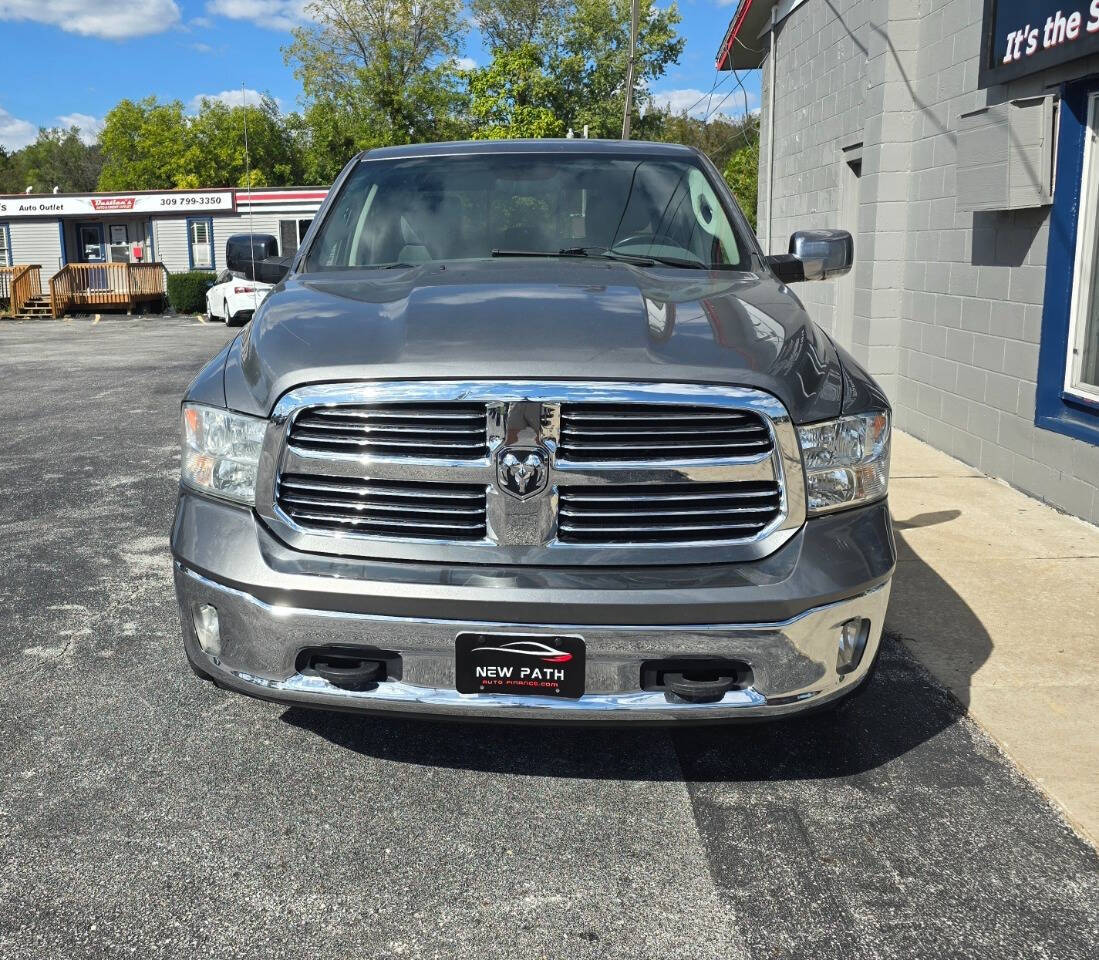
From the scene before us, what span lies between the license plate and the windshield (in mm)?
1809

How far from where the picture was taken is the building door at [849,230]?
1095 centimetres

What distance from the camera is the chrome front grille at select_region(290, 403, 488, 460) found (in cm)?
272

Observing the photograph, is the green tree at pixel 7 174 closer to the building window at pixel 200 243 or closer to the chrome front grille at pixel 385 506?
the building window at pixel 200 243

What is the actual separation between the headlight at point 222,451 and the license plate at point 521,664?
2.29 feet

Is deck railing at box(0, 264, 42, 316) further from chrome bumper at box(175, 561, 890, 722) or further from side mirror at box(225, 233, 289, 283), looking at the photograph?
chrome bumper at box(175, 561, 890, 722)

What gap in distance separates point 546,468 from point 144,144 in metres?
81.7

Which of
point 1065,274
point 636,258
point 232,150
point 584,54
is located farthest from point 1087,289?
point 232,150

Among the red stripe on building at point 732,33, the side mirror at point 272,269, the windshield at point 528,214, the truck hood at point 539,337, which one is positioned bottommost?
the truck hood at point 539,337

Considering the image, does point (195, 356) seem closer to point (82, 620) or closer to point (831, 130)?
point (831, 130)

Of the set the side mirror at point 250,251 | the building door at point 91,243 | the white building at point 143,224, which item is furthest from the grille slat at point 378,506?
the building door at point 91,243

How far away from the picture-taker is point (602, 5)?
57.9 metres

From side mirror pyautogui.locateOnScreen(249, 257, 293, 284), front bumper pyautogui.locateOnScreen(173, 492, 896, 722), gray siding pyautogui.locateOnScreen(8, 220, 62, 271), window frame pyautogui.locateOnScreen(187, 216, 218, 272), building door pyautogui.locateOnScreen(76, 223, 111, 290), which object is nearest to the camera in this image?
front bumper pyautogui.locateOnScreen(173, 492, 896, 722)

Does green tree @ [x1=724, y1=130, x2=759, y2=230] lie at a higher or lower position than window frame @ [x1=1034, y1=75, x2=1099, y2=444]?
higher

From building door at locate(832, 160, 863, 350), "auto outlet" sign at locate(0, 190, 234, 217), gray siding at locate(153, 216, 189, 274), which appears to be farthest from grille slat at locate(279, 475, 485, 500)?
gray siding at locate(153, 216, 189, 274)
